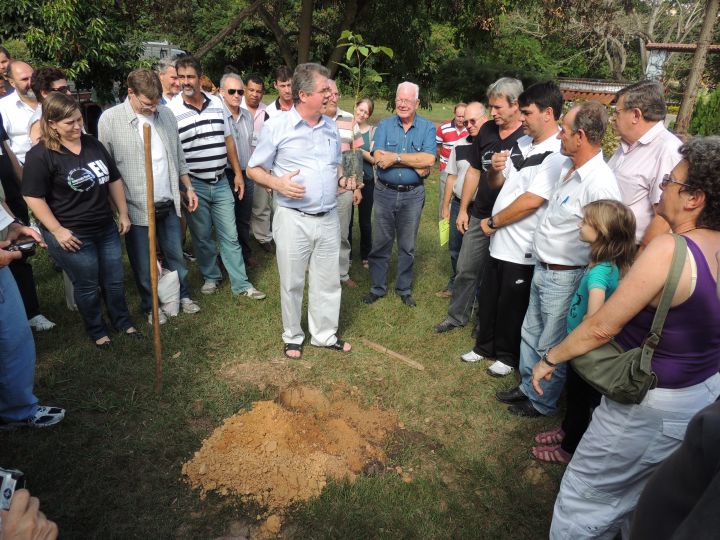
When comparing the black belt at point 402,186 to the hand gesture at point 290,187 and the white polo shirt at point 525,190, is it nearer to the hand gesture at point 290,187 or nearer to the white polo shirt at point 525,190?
the white polo shirt at point 525,190

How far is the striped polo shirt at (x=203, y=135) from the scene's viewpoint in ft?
16.8

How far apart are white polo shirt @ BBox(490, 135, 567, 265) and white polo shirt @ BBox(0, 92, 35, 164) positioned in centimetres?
470

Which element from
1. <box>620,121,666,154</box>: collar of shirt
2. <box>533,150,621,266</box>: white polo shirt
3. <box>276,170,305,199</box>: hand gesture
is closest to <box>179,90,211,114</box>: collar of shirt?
<box>276,170,305,199</box>: hand gesture

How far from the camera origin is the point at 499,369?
4.43 meters

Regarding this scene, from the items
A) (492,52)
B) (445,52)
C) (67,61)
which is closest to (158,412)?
(67,61)


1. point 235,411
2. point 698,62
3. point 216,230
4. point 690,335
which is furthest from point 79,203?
point 698,62

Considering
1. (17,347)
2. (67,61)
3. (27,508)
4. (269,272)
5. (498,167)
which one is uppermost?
(67,61)

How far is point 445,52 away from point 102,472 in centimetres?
2282

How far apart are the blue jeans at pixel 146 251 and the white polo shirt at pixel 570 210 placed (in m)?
3.44

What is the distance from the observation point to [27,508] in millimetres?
1626

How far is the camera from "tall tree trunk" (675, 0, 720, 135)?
380 inches

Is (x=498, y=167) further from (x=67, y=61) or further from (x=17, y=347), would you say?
(x=67, y=61)

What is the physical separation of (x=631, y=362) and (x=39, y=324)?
4.99m

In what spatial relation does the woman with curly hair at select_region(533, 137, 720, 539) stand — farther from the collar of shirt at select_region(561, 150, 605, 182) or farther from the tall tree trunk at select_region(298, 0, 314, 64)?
the tall tree trunk at select_region(298, 0, 314, 64)
